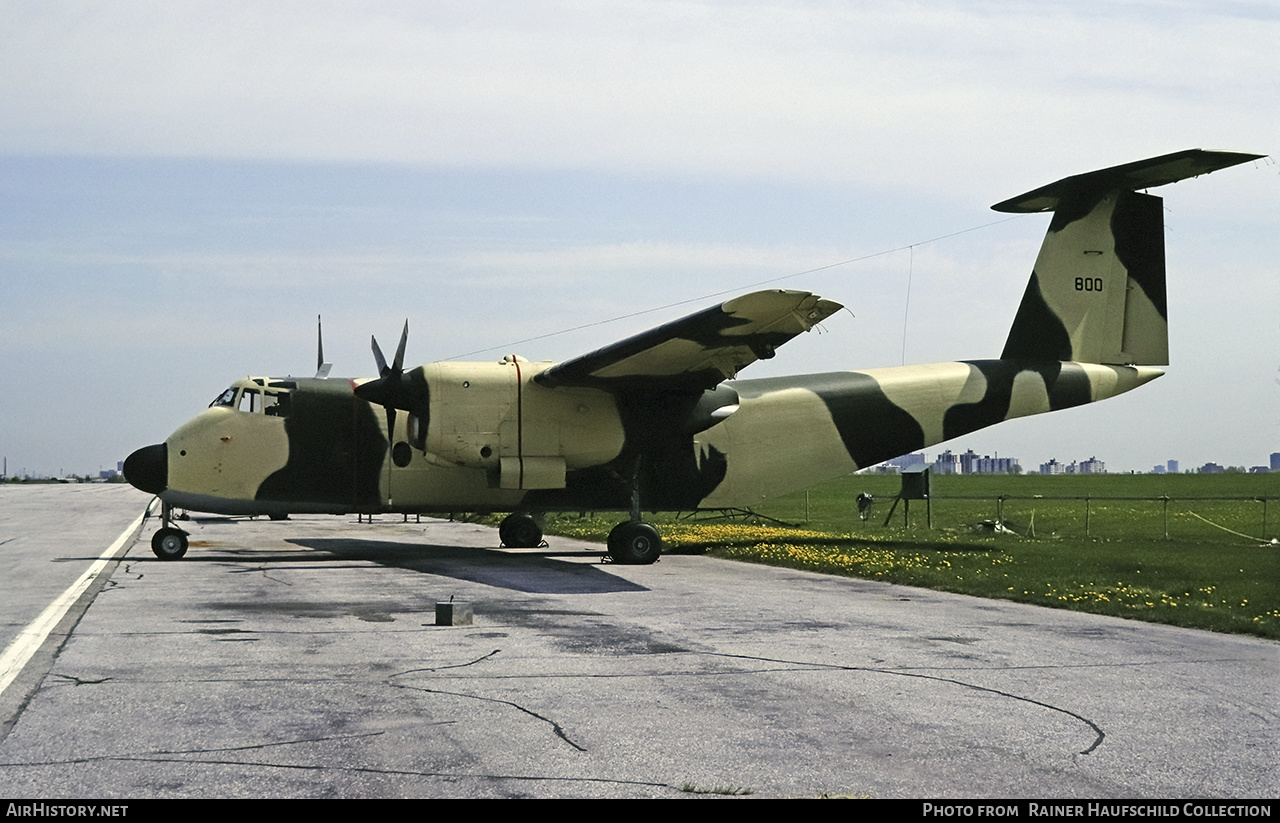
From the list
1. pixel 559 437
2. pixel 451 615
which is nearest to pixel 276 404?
pixel 559 437

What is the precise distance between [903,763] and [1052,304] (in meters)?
22.4

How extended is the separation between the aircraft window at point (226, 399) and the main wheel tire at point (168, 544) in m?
2.70

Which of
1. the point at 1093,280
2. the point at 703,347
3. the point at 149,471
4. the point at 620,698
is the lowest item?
the point at 620,698

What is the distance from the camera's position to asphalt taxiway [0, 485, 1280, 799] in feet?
20.6

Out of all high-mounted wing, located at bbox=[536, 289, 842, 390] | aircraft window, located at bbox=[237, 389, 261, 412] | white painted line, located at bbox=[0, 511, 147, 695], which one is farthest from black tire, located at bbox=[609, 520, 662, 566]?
white painted line, located at bbox=[0, 511, 147, 695]

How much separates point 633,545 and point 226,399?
351 inches

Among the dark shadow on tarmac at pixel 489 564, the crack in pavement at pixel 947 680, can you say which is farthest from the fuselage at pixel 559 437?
the crack in pavement at pixel 947 680

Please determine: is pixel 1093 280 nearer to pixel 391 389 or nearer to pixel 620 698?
pixel 391 389

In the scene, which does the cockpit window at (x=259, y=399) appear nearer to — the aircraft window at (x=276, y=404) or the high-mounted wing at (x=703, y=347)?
the aircraft window at (x=276, y=404)

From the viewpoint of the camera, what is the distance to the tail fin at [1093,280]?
1050 inches

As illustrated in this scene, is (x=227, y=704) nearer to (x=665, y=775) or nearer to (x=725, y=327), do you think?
(x=665, y=775)

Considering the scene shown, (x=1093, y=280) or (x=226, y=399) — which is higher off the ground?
(x=1093, y=280)

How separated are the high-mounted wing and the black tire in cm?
287

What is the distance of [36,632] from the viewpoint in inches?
469
